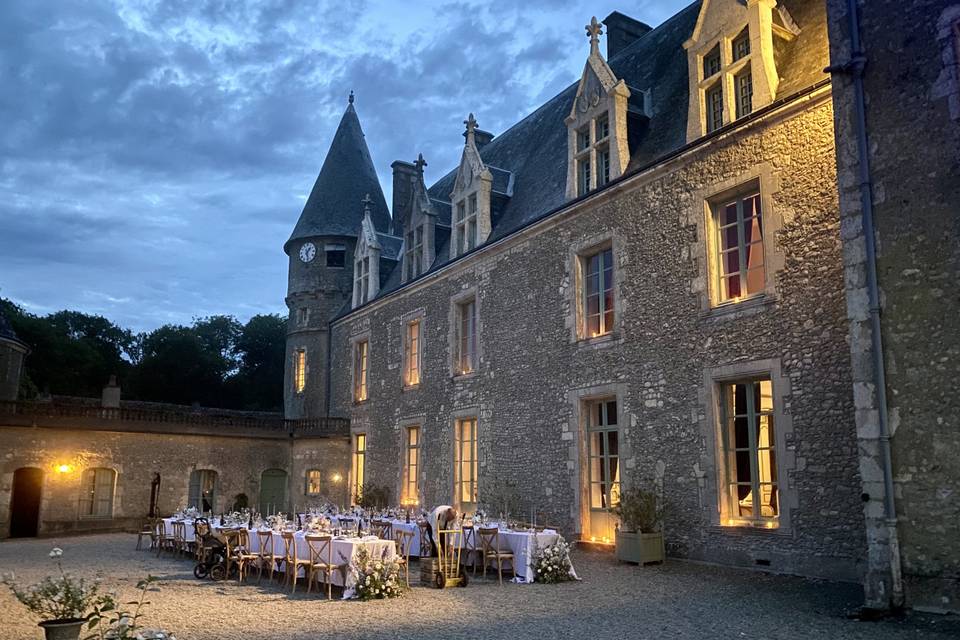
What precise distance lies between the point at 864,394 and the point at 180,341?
3662cm

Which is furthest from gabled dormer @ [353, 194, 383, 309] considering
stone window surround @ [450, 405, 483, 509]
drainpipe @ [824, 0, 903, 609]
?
drainpipe @ [824, 0, 903, 609]

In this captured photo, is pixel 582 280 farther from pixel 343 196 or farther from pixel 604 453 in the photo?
pixel 343 196

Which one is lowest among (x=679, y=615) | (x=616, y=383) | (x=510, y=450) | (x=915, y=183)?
(x=679, y=615)

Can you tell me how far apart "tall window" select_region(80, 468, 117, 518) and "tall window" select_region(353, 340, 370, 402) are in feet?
19.1

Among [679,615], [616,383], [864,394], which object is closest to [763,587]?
[679,615]

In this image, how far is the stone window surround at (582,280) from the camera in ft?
37.5

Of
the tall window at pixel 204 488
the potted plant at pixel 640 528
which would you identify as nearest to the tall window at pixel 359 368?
the tall window at pixel 204 488

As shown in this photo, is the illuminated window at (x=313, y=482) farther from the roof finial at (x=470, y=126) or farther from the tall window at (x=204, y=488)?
the roof finial at (x=470, y=126)

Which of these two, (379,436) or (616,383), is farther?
(379,436)

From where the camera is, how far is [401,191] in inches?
872

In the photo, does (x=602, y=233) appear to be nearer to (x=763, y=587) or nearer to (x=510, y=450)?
(x=510, y=450)

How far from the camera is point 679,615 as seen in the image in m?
6.69

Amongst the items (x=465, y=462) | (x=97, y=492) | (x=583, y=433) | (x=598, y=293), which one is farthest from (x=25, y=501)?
(x=598, y=293)

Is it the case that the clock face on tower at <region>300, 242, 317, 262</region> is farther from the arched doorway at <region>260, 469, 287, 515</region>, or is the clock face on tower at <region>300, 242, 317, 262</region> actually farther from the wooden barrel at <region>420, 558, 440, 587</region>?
the wooden barrel at <region>420, 558, 440, 587</region>
